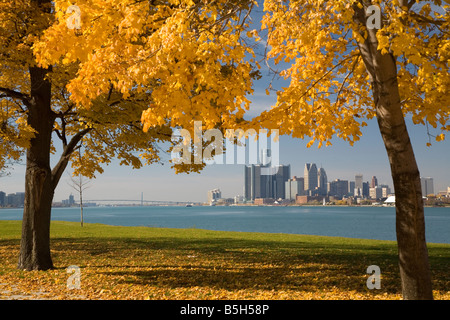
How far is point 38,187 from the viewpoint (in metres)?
10.2

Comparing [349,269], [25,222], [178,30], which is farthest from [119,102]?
[349,269]

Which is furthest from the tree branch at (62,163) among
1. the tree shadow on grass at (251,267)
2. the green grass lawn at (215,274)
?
the tree shadow on grass at (251,267)

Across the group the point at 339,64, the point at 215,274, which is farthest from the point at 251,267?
the point at 339,64

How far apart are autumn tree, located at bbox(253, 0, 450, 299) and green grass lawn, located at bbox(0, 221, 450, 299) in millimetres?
2277

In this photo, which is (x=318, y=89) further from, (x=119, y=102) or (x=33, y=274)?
(x=33, y=274)

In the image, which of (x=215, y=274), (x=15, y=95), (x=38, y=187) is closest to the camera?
(x=215, y=274)

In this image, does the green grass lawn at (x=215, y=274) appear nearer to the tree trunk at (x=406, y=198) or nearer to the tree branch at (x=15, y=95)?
the tree trunk at (x=406, y=198)

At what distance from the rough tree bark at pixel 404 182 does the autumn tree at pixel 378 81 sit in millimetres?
13

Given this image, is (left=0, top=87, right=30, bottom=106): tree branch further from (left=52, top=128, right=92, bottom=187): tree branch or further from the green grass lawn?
the green grass lawn

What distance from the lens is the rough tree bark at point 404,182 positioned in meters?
5.58

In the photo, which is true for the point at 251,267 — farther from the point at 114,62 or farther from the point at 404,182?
the point at 114,62

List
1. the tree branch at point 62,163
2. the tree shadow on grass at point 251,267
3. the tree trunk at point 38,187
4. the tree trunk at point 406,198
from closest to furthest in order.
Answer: the tree trunk at point 406,198
the tree shadow on grass at point 251,267
the tree trunk at point 38,187
the tree branch at point 62,163

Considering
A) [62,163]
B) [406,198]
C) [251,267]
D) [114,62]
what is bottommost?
[251,267]

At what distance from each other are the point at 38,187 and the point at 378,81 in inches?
343
